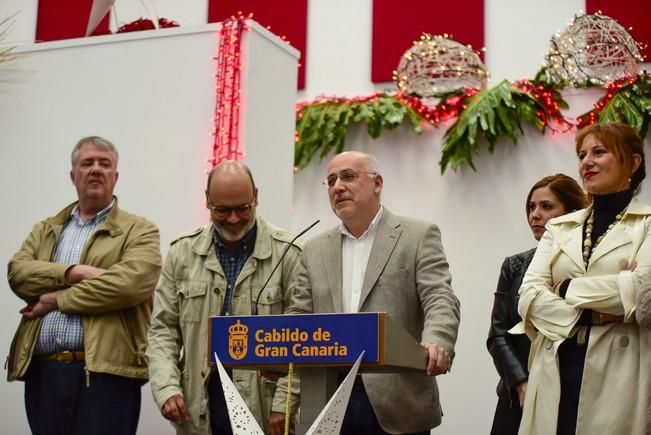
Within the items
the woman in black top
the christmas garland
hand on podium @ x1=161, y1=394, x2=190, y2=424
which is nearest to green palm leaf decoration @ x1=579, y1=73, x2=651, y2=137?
the christmas garland

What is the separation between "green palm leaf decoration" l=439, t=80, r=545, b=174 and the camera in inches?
260

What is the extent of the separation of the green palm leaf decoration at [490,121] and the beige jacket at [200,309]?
284cm

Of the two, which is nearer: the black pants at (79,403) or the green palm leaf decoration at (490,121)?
the black pants at (79,403)

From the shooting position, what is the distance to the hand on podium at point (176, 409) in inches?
147

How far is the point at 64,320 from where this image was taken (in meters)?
4.41

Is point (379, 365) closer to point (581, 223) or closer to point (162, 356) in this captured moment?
point (581, 223)

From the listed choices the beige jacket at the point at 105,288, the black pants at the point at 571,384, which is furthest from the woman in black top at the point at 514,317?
the beige jacket at the point at 105,288

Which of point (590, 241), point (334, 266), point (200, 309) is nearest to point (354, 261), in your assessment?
point (334, 266)

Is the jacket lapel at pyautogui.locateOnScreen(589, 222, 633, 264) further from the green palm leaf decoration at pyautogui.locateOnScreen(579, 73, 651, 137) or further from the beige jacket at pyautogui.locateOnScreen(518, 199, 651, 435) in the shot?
the green palm leaf decoration at pyautogui.locateOnScreen(579, 73, 651, 137)

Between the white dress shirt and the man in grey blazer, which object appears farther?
the white dress shirt

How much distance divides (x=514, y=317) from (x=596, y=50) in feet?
9.49

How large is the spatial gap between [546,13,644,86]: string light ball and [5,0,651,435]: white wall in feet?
0.66

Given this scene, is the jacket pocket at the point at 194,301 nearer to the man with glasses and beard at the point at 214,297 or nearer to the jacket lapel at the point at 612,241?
the man with glasses and beard at the point at 214,297

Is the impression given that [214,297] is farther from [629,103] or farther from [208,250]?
[629,103]
